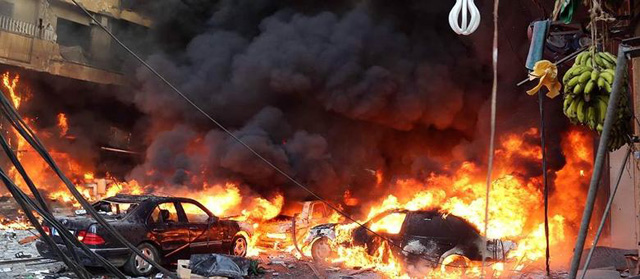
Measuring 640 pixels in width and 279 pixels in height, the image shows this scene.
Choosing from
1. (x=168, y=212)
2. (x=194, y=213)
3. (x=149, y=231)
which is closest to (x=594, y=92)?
(x=149, y=231)

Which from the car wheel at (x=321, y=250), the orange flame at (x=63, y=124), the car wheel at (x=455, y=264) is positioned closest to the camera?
the car wheel at (x=455, y=264)

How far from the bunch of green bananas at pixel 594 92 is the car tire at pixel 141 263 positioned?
22.0ft

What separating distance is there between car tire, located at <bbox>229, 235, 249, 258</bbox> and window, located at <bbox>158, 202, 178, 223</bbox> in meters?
1.56

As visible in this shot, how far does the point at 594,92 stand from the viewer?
175 inches

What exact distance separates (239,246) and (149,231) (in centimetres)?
250

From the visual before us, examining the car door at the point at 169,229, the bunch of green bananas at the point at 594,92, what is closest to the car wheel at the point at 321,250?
the car door at the point at 169,229

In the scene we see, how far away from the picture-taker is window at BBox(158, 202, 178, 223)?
341 inches

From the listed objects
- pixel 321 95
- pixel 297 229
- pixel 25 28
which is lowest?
pixel 297 229

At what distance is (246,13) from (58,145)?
10275 mm

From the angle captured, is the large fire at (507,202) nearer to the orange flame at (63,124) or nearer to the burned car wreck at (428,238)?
the burned car wreck at (428,238)

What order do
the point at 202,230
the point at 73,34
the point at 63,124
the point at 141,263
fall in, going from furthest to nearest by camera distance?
the point at 73,34
the point at 63,124
the point at 202,230
the point at 141,263

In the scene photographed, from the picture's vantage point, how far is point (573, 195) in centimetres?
1345

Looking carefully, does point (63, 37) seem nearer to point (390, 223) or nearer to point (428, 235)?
point (390, 223)

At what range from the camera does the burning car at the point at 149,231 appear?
25.0 feet
